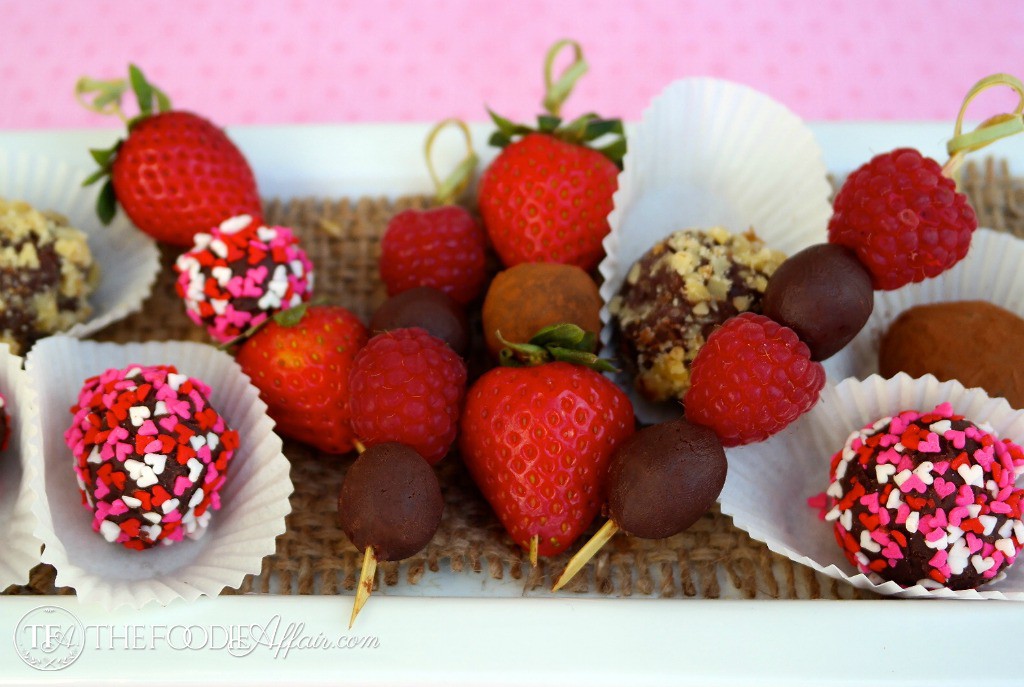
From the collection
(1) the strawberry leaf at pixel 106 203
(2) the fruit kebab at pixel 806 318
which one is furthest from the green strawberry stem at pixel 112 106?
(2) the fruit kebab at pixel 806 318

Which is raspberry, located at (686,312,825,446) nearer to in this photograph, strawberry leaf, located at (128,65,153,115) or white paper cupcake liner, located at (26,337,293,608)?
white paper cupcake liner, located at (26,337,293,608)

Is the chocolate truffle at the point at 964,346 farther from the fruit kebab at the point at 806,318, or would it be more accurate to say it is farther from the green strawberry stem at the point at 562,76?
the green strawberry stem at the point at 562,76

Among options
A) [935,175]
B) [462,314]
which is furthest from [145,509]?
[935,175]

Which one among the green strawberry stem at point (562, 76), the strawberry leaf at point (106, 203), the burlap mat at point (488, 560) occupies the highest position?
the green strawberry stem at point (562, 76)

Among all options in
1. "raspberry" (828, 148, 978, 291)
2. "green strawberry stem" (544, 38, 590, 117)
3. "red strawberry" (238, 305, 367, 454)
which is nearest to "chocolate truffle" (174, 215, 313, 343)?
"red strawberry" (238, 305, 367, 454)

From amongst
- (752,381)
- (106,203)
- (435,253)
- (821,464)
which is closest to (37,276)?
(106,203)

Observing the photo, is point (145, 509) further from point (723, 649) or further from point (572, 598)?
point (723, 649)
